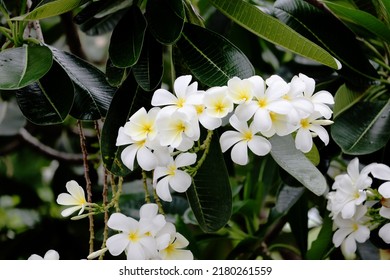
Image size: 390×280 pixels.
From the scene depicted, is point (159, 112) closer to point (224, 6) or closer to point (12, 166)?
point (224, 6)

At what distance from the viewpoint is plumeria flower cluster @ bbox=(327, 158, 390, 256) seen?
3.20 ft

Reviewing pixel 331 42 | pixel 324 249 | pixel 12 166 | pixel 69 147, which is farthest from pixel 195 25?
pixel 12 166

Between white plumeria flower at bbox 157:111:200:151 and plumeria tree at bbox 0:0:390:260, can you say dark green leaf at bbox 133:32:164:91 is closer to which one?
plumeria tree at bbox 0:0:390:260

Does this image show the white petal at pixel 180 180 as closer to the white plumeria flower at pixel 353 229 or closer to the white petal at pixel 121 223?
the white petal at pixel 121 223

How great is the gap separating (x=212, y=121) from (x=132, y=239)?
19cm

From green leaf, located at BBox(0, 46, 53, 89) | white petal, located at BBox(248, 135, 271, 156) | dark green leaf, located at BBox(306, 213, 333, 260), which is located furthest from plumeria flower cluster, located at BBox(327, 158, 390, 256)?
green leaf, located at BBox(0, 46, 53, 89)

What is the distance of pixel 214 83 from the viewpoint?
0.89 m

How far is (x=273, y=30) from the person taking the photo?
0.90m

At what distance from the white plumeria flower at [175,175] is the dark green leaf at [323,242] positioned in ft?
1.52

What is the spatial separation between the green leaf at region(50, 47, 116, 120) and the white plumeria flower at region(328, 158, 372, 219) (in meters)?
0.39

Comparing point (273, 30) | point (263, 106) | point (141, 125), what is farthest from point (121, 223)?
point (273, 30)

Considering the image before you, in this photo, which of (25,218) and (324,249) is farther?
(25,218)

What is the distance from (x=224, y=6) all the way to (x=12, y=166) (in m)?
1.20

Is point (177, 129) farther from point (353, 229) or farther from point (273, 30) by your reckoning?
point (353, 229)
